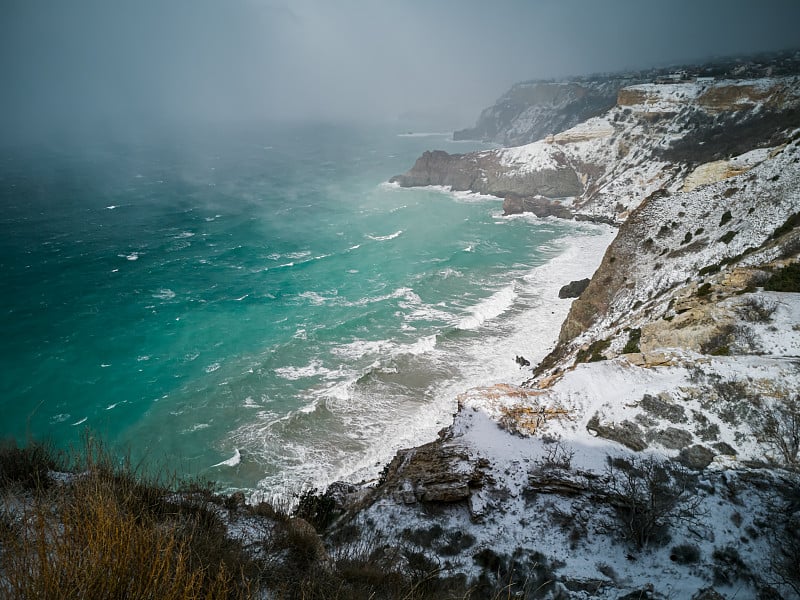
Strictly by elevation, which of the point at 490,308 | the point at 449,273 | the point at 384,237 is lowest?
the point at 490,308

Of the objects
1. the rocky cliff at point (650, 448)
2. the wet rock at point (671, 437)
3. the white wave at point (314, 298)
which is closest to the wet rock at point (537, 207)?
the rocky cliff at point (650, 448)

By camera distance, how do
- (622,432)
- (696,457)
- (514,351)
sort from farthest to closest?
(514,351) → (622,432) → (696,457)

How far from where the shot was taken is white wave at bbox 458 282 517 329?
3344 cm

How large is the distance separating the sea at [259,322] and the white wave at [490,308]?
1.05ft

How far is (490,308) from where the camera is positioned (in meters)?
36.0

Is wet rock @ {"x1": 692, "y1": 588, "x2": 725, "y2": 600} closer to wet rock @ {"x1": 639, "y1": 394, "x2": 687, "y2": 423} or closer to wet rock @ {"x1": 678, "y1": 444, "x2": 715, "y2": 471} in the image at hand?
wet rock @ {"x1": 678, "y1": 444, "x2": 715, "y2": 471}

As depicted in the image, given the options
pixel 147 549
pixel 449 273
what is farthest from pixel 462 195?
pixel 147 549

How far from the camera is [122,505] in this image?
477 cm

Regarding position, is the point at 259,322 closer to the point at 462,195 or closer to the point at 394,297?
the point at 394,297

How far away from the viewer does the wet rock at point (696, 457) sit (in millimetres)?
11984

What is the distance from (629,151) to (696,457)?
→ 76922 mm

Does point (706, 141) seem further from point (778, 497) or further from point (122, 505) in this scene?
point (122, 505)

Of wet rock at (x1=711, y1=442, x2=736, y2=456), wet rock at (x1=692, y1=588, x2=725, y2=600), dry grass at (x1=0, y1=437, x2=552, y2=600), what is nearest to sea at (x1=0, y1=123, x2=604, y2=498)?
dry grass at (x1=0, y1=437, x2=552, y2=600)

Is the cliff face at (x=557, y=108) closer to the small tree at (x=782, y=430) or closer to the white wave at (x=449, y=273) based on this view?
the white wave at (x=449, y=273)
